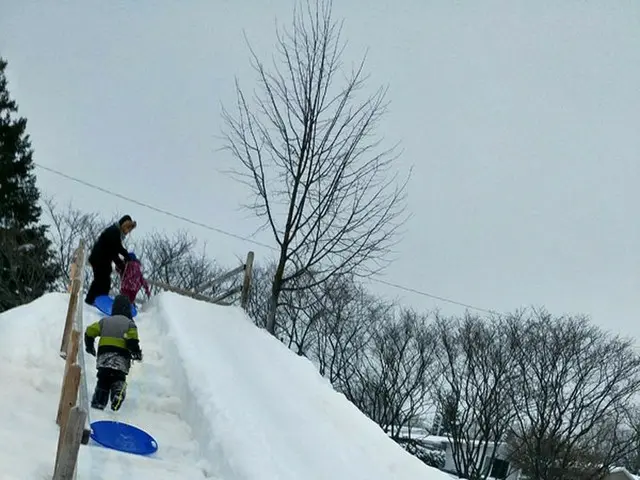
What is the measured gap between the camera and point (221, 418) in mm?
5508

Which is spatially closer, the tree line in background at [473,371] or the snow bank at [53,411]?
the snow bank at [53,411]

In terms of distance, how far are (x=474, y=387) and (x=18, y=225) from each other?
2334 cm

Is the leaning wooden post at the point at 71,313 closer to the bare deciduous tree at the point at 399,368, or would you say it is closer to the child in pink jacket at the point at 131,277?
the child in pink jacket at the point at 131,277

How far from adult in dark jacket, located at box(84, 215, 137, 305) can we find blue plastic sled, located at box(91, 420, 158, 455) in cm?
470

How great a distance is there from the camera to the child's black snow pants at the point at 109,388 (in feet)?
18.0

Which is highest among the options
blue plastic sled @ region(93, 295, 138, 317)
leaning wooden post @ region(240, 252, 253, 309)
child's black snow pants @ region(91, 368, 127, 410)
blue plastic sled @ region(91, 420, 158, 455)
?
leaning wooden post @ region(240, 252, 253, 309)

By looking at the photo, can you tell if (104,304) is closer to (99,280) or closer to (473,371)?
(99,280)

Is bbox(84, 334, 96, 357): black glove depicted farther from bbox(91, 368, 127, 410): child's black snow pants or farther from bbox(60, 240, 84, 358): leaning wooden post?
bbox(91, 368, 127, 410): child's black snow pants

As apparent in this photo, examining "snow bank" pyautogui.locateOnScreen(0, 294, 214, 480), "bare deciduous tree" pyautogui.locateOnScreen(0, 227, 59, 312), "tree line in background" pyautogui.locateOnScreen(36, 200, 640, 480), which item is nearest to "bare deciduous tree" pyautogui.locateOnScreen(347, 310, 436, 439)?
"tree line in background" pyautogui.locateOnScreen(36, 200, 640, 480)

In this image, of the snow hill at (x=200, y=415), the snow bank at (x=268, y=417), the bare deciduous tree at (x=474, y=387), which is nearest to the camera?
the snow hill at (x=200, y=415)

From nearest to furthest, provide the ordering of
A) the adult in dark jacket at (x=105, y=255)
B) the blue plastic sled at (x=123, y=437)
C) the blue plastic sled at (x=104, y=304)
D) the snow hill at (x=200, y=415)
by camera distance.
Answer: the snow hill at (x=200, y=415) → the blue plastic sled at (x=123, y=437) → the blue plastic sled at (x=104, y=304) → the adult in dark jacket at (x=105, y=255)

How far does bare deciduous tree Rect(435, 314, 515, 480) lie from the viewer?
1134 inches

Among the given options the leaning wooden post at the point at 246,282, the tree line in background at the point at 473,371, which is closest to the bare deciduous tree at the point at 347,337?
the tree line in background at the point at 473,371

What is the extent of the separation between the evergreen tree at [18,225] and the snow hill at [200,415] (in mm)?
17197
